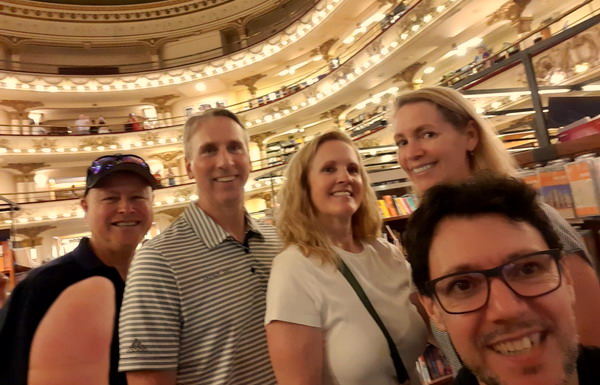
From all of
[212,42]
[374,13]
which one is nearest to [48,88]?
[212,42]

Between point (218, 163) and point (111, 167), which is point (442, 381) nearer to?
point (218, 163)

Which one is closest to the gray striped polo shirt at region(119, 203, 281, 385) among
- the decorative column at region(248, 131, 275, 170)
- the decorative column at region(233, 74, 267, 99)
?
the decorative column at region(248, 131, 275, 170)

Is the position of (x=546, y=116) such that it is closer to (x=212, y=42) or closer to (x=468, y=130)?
(x=468, y=130)

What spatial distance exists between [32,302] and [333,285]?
840 millimetres

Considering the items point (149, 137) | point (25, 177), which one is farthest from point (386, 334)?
point (25, 177)

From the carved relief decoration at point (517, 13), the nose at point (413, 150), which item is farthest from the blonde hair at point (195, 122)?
the carved relief decoration at point (517, 13)

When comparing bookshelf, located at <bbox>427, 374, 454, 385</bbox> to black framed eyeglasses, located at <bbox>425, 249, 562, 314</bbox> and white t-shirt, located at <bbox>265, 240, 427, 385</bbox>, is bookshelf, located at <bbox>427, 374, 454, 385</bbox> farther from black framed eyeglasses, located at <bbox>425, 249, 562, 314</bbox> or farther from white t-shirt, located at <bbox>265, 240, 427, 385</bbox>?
black framed eyeglasses, located at <bbox>425, 249, 562, 314</bbox>

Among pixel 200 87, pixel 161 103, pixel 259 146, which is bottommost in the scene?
pixel 259 146

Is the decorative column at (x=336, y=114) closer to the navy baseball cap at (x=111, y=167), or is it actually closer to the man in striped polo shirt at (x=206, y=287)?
the navy baseball cap at (x=111, y=167)

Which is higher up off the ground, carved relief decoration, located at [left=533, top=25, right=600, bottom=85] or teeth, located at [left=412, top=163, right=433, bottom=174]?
carved relief decoration, located at [left=533, top=25, right=600, bottom=85]

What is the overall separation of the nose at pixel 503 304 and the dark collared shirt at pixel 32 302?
26.6 inches

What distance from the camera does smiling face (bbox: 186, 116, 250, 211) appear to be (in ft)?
4.97

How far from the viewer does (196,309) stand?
130cm

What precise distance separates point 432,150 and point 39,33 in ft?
71.6
